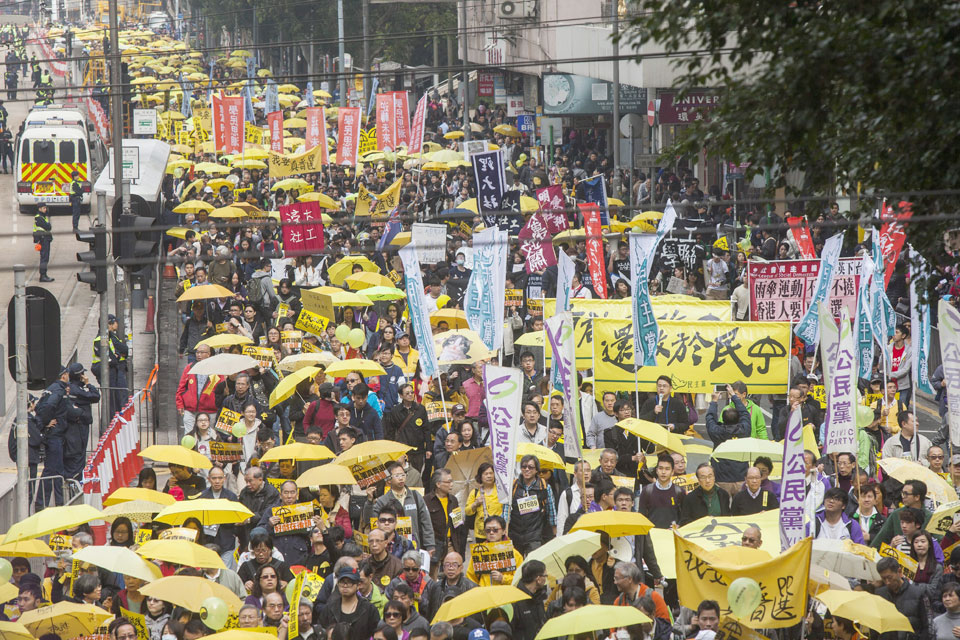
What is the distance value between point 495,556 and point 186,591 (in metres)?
2.40

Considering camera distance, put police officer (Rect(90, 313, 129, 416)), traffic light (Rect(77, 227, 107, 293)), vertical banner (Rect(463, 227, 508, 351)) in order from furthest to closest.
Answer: police officer (Rect(90, 313, 129, 416)), vertical banner (Rect(463, 227, 508, 351)), traffic light (Rect(77, 227, 107, 293))

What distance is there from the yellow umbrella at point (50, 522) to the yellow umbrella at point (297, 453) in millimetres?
2040

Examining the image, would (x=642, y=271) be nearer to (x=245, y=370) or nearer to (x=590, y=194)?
(x=245, y=370)

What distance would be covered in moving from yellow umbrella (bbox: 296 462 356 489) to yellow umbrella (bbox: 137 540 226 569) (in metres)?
1.63

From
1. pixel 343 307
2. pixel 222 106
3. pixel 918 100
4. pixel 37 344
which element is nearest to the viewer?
pixel 918 100

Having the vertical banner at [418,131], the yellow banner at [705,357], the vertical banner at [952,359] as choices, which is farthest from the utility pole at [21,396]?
the vertical banner at [418,131]

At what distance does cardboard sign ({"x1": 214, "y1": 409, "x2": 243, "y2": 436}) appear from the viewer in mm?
15047

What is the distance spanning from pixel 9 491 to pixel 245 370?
3064 millimetres

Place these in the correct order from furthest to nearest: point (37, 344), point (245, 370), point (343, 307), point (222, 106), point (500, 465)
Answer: point (222, 106) → point (343, 307) → point (245, 370) → point (37, 344) → point (500, 465)

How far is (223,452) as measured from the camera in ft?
47.4

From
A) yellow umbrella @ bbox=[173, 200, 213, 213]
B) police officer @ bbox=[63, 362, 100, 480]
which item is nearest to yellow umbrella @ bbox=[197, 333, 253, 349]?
police officer @ bbox=[63, 362, 100, 480]

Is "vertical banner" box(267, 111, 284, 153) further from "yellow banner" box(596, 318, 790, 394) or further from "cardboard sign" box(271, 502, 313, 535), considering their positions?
"cardboard sign" box(271, 502, 313, 535)

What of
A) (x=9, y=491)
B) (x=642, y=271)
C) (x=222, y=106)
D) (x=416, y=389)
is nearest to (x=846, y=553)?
(x=642, y=271)

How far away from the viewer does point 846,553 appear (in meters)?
10.3
